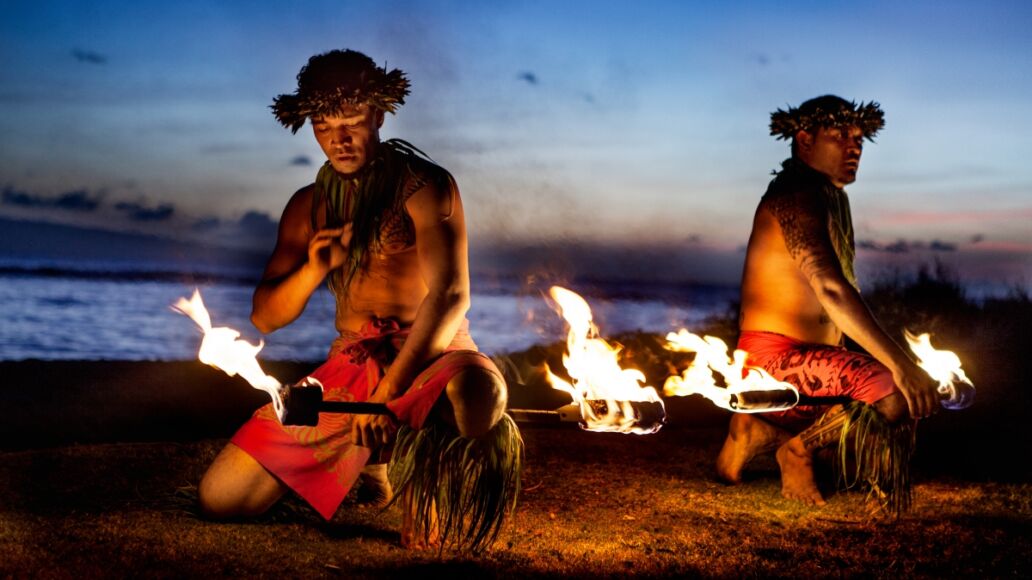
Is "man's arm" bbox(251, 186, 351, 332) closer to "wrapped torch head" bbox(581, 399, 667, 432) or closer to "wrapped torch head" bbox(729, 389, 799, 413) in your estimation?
"wrapped torch head" bbox(581, 399, 667, 432)

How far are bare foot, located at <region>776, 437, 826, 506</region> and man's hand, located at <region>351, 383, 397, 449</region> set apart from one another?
231 cm

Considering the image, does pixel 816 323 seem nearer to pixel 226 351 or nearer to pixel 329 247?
pixel 329 247

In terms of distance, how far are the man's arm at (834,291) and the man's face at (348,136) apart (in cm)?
218

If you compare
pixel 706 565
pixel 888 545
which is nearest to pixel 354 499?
pixel 706 565

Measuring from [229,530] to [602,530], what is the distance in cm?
161

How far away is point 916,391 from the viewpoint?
4496 millimetres

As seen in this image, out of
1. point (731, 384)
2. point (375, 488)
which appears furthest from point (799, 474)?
point (375, 488)

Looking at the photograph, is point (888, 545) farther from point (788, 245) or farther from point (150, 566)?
point (150, 566)

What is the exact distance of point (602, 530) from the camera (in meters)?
4.53

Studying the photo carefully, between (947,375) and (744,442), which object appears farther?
→ (744,442)

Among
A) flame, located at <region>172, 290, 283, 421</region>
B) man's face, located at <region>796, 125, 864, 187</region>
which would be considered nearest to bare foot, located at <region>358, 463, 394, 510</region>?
flame, located at <region>172, 290, 283, 421</region>

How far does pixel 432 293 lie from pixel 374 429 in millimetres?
569

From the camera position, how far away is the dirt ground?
12.5ft

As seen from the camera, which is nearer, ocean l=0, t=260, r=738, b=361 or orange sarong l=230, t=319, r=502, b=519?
orange sarong l=230, t=319, r=502, b=519
